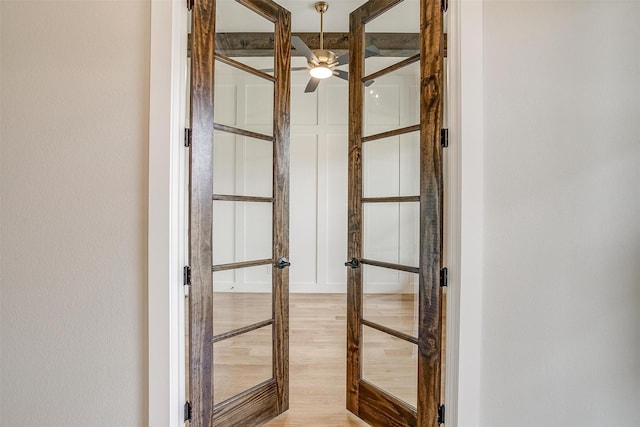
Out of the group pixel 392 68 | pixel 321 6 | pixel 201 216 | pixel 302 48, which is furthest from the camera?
pixel 321 6

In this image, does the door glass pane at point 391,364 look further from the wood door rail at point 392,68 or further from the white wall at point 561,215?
the wood door rail at point 392,68

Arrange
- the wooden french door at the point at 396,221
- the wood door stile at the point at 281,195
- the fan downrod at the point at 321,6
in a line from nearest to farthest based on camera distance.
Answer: the wooden french door at the point at 396,221, the wood door stile at the point at 281,195, the fan downrod at the point at 321,6

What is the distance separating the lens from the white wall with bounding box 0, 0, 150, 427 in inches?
53.8

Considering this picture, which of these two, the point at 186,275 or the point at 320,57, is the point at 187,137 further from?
the point at 320,57

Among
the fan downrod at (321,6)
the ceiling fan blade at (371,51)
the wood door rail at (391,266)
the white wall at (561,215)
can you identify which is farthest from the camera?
the fan downrod at (321,6)

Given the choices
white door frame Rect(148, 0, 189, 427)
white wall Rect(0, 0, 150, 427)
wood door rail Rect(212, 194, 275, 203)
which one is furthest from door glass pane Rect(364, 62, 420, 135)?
white wall Rect(0, 0, 150, 427)

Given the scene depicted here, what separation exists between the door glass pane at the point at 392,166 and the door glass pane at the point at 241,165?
1.94 ft

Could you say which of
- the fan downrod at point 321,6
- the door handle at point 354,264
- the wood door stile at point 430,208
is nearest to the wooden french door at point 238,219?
the door handle at point 354,264

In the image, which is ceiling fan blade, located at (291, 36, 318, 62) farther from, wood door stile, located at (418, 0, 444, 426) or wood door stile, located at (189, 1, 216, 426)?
wood door stile, located at (418, 0, 444, 426)

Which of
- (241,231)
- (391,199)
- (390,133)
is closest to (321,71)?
(390,133)

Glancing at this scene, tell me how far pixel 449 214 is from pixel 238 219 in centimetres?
112

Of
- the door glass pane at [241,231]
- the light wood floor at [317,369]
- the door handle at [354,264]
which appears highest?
the door glass pane at [241,231]

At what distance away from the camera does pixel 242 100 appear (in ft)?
5.74

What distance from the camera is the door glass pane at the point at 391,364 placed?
1.56 meters
